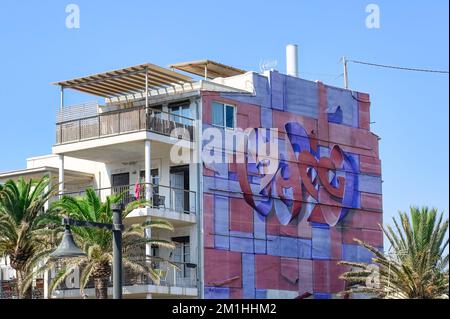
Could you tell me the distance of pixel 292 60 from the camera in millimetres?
49969

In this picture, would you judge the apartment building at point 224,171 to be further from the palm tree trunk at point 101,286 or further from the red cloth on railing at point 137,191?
the palm tree trunk at point 101,286

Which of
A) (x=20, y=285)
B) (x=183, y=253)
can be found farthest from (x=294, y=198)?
(x=20, y=285)

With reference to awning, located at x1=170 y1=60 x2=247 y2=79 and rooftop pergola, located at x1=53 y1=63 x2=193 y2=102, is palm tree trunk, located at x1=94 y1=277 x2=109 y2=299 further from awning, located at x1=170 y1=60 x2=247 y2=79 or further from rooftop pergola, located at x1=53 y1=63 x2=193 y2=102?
awning, located at x1=170 y1=60 x2=247 y2=79

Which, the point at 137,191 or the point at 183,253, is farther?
the point at 183,253

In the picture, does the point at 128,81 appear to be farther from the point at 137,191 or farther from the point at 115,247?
the point at 115,247

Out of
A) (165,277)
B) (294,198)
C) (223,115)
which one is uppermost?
(223,115)

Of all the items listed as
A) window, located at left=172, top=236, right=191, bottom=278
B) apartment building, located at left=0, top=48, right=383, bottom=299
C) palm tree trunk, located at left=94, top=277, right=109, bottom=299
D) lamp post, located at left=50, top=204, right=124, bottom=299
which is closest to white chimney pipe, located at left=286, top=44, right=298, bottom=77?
apartment building, located at left=0, top=48, right=383, bottom=299

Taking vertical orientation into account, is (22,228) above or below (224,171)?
below

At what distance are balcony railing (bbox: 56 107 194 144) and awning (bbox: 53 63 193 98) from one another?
136cm

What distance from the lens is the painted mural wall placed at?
144 ft

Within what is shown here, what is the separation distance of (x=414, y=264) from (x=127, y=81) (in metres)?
14.0

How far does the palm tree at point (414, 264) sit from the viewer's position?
40062mm

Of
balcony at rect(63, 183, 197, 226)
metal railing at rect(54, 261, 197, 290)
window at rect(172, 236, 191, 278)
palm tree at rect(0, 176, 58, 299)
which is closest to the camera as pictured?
palm tree at rect(0, 176, 58, 299)
